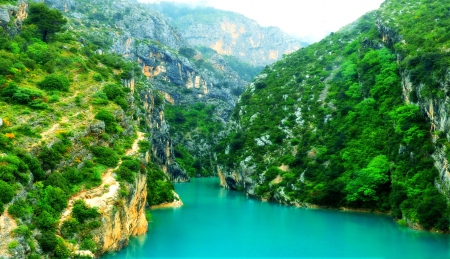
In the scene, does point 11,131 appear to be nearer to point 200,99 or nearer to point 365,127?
point 365,127

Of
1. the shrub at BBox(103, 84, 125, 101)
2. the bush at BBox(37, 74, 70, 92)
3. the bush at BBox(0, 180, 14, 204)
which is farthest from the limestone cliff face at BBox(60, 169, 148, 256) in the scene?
the shrub at BBox(103, 84, 125, 101)

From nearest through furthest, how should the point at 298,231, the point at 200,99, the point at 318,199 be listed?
the point at 298,231 → the point at 318,199 → the point at 200,99

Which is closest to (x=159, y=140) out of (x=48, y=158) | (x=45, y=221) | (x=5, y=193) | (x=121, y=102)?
(x=121, y=102)

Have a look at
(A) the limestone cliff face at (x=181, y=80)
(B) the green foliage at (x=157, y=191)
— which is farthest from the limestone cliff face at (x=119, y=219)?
(A) the limestone cliff face at (x=181, y=80)

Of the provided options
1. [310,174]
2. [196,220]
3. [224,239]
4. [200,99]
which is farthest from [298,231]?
[200,99]

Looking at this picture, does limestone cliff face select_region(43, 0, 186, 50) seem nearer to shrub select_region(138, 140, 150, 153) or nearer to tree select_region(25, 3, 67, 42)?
tree select_region(25, 3, 67, 42)

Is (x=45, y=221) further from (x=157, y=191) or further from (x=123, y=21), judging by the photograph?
(x=123, y=21)
